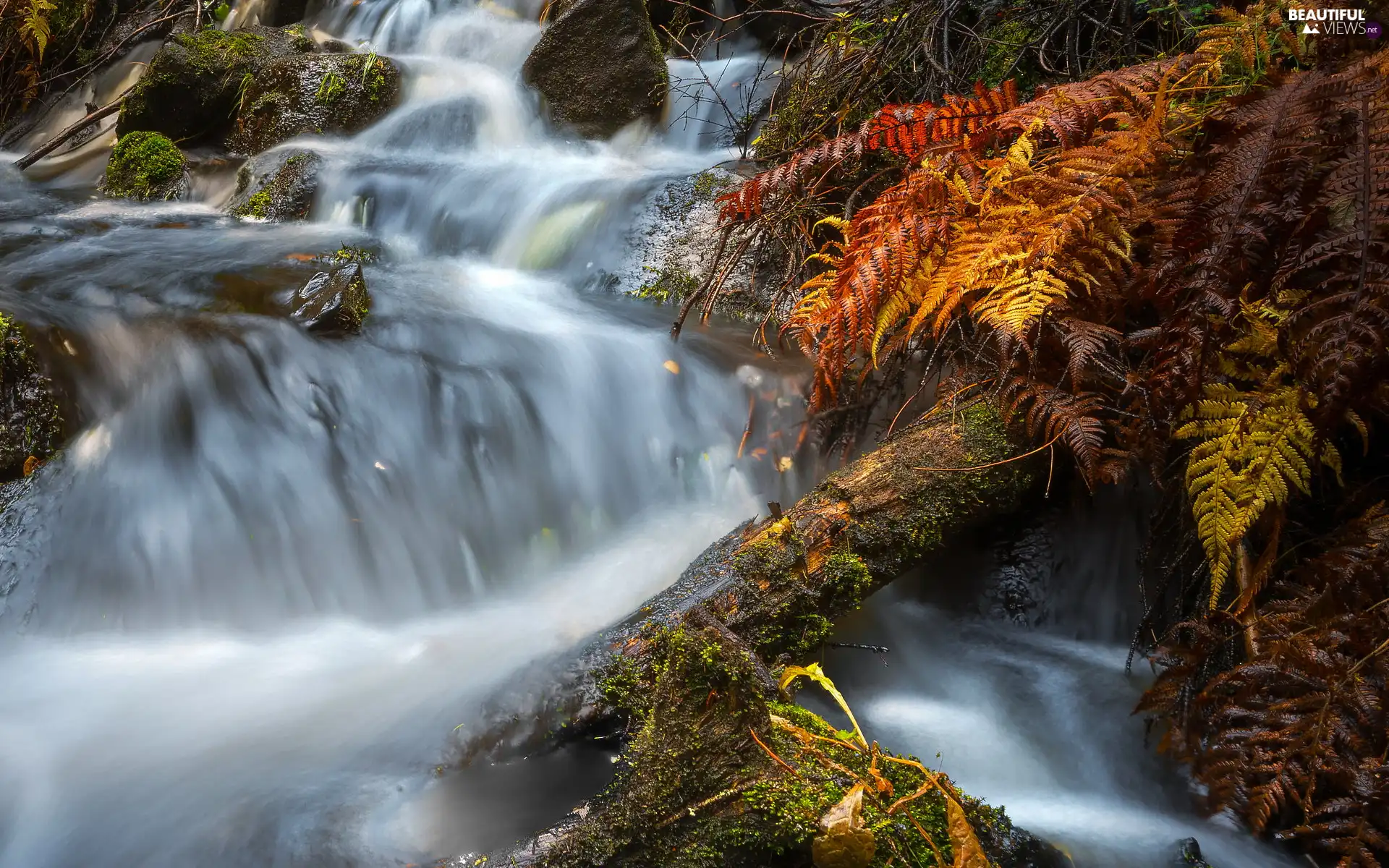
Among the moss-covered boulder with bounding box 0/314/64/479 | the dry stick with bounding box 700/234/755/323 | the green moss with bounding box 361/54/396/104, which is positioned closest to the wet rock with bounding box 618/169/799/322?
the dry stick with bounding box 700/234/755/323

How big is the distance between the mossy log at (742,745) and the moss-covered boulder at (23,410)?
8.61 feet

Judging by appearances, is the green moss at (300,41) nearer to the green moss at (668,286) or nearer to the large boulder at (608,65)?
the large boulder at (608,65)

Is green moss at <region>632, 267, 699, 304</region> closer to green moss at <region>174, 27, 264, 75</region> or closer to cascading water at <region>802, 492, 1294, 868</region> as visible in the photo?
cascading water at <region>802, 492, 1294, 868</region>

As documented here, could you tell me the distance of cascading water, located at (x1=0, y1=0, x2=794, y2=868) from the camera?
2.22 metres

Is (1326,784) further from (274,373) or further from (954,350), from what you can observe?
(274,373)

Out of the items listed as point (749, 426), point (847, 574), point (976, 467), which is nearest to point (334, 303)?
point (749, 426)

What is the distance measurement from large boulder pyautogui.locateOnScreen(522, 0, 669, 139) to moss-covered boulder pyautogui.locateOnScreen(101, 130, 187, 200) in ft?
10.5

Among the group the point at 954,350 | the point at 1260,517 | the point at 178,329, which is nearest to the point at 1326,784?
the point at 1260,517

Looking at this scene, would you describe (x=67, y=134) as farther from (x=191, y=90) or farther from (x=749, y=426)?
(x=749, y=426)

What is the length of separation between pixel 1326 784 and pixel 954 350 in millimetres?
1674

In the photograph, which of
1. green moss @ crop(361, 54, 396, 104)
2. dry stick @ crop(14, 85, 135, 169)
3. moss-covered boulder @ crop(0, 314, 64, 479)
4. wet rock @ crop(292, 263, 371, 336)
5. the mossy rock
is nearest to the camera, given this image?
the mossy rock

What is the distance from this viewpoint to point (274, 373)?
3822 mm

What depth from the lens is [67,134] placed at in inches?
308

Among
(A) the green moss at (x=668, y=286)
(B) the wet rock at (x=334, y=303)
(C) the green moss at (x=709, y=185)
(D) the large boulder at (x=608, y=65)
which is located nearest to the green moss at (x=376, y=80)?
(D) the large boulder at (x=608, y=65)
